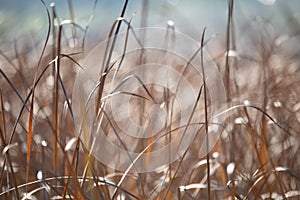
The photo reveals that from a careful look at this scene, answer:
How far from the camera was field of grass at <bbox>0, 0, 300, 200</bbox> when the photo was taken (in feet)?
3.77

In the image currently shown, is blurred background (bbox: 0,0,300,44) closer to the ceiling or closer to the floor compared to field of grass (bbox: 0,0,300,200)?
closer to the ceiling

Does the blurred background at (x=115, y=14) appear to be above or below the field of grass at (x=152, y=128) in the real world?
above

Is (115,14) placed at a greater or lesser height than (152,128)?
greater

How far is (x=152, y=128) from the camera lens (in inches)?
56.1

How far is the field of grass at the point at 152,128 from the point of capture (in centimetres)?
115

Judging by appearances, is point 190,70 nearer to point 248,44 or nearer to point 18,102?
point 248,44

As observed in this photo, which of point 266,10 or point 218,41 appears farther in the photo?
point 218,41

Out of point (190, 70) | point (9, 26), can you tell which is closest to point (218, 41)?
point (190, 70)

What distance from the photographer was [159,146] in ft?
6.25

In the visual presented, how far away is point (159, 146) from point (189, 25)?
823 millimetres

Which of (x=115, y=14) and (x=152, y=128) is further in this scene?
(x=115, y=14)

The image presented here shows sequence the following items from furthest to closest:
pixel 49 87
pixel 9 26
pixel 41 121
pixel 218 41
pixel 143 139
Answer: pixel 218 41, pixel 9 26, pixel 49 87, pixel 41 121, pixel 143 139

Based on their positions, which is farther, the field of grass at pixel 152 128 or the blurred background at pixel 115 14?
the blurred background at pixel 115 14

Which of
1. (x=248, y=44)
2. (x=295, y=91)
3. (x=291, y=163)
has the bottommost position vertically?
(x=291, y=163)
